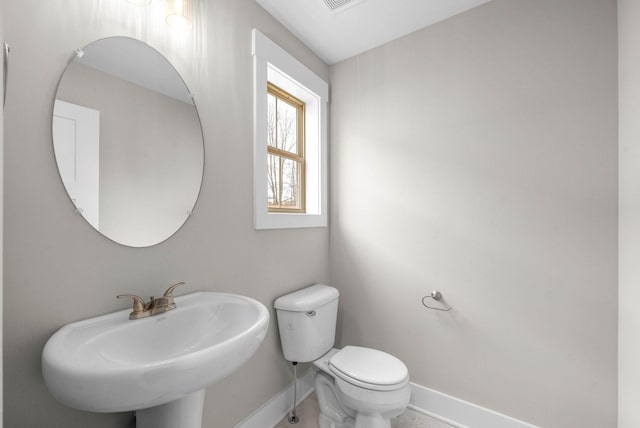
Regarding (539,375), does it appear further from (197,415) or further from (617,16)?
(617,16)

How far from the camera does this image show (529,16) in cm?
155

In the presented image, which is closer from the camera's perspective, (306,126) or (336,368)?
(336,368)

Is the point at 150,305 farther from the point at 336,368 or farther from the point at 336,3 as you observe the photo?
the point at 336,3

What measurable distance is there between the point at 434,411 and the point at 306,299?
3.47ft

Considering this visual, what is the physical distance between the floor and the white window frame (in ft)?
3.75

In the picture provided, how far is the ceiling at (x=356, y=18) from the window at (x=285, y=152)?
0.40 m

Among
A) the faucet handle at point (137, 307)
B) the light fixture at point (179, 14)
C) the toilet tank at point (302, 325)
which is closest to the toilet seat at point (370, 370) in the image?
the toilet tank at point (302, 325)

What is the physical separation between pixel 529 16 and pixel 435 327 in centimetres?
180

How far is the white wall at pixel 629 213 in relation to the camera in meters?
1.21

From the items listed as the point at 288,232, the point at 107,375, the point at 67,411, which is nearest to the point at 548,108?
the point at 288,232

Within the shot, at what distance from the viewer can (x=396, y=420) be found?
1.77 meters

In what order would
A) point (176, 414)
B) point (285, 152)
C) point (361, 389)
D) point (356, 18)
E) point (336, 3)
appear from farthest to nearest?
point (285, 152), point (356, 18), point (336, 3), point (361, 389), point (176, 414)

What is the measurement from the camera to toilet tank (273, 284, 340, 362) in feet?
5.42

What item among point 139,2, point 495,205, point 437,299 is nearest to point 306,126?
point 139,2
